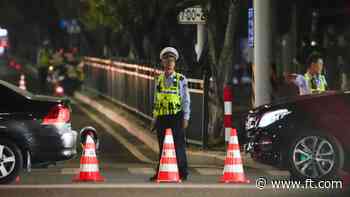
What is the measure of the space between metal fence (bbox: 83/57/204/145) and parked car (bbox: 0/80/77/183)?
5.54 m

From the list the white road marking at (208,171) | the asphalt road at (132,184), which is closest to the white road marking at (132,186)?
the asphalt road at (132,184)

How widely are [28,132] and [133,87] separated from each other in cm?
1378

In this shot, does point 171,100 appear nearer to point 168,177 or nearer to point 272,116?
point 168,177

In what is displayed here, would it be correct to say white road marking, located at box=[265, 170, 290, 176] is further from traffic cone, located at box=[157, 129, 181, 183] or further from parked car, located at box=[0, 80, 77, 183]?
parked car, located at box=[0, 80, 77, 183]

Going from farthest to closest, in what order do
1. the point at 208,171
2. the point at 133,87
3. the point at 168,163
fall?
the point at 133,87 → the point at 208,171 → the point at 168,163

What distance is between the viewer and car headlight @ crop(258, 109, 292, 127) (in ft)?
45.7

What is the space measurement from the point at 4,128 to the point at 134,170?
3.08 m

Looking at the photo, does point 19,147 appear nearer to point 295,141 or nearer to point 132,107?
point 295,141

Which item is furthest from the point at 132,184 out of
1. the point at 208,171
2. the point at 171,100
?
the point at 208,171

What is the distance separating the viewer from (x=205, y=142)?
1898 cm

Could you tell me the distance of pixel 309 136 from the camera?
44.5ft

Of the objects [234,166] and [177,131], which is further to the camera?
[177,131]

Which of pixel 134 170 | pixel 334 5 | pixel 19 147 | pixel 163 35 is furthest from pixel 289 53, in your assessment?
pixel 19 147

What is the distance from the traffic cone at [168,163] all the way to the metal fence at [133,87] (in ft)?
17.7
